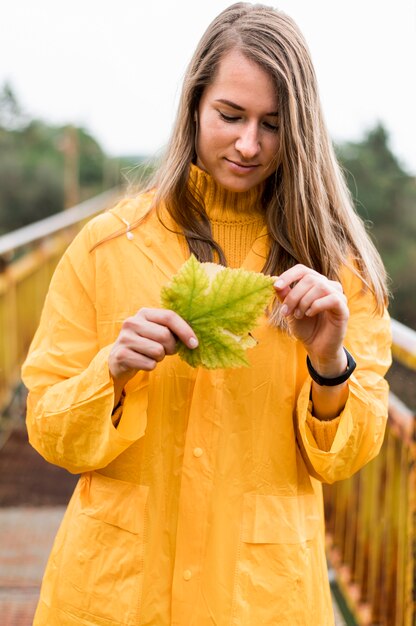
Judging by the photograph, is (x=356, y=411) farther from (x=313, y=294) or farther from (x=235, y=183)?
(x=235, y=183)

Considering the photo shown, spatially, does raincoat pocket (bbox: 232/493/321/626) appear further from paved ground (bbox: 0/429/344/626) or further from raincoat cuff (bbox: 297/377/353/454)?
paved ground (bbox: 0/429/344/626)

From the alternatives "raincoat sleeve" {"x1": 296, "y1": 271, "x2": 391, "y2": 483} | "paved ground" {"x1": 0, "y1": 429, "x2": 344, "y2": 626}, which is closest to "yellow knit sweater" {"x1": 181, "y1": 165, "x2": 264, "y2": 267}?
"raincoat sleeve" {"x1": 296, "y1": 271, "x2": 391, "y2": 483}

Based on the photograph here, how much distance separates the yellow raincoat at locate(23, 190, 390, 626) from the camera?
2045 mm

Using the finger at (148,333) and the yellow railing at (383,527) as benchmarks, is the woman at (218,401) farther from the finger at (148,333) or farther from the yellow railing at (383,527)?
the yellow railing at (383,527)

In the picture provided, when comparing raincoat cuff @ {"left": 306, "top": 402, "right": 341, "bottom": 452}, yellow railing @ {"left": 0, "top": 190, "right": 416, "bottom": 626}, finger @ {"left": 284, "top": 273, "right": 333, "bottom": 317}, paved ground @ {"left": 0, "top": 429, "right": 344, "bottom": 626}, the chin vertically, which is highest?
the chin

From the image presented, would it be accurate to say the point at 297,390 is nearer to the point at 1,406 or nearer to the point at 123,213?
the point at 123,213

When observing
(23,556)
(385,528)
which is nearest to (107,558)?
(385,528)

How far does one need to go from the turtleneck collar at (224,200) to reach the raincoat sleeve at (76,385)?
11.5 inches

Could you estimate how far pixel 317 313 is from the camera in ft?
6.44

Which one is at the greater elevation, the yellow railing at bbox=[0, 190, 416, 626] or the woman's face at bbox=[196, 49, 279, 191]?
the woman's face at bbox=[196, 49, 279, 191]

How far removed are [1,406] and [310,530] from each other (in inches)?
185

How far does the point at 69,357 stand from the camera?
212cm

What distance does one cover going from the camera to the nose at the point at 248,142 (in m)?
2.07

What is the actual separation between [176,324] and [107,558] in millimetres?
587
